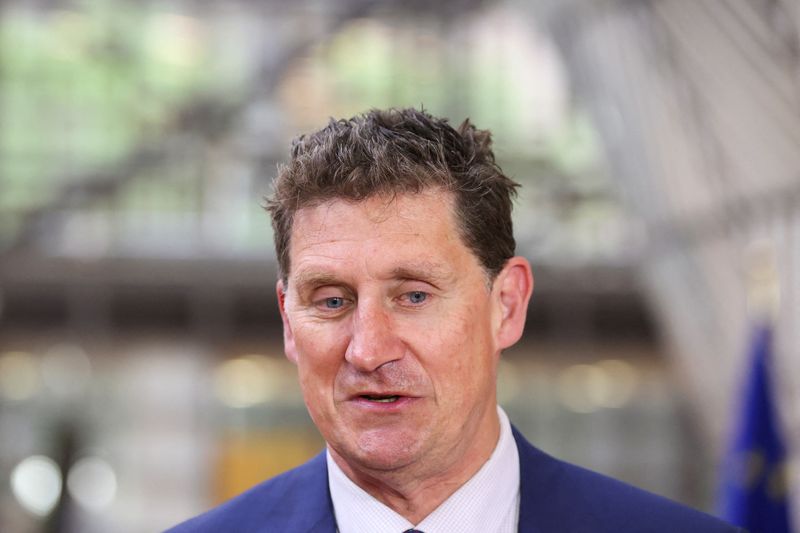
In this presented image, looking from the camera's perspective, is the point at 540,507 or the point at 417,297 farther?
the point at 540,507

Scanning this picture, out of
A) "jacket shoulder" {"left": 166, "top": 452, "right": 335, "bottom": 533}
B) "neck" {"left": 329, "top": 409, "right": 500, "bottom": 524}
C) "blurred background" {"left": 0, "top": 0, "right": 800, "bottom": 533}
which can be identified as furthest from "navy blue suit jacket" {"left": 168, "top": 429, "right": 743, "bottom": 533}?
"blurred background" {"left": 0, "top": 0, "right": 800, "bottom": 533}

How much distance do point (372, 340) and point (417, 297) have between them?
0.12 m

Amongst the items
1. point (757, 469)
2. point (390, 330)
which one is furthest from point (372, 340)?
point (757, 469)

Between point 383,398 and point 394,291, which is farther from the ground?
point 394,291

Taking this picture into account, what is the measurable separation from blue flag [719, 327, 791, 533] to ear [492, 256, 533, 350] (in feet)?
13.8

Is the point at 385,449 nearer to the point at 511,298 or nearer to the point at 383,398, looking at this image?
the point at 383,398

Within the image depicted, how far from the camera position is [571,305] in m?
21.2

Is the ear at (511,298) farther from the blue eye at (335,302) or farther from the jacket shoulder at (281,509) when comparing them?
the jacket shoulder at (281,509)

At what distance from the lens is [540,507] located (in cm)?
228

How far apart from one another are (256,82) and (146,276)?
3866 mm

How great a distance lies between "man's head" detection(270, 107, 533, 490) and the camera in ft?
6.98

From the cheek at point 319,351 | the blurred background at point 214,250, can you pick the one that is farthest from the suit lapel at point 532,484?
the blurred background at point 214,250

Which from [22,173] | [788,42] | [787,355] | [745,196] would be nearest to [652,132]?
[745,196]

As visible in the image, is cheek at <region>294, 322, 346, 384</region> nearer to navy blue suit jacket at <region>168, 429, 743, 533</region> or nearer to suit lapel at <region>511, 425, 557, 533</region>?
navy blue suit jacket at <region>168, 429, 743, 533</region>
